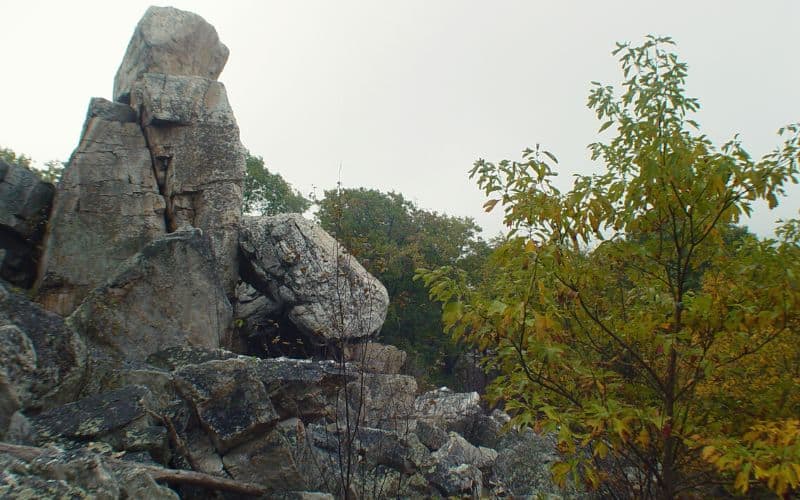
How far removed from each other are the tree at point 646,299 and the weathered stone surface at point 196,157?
1198cm

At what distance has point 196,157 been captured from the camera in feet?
47.9

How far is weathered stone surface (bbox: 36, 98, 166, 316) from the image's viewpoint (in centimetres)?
1243

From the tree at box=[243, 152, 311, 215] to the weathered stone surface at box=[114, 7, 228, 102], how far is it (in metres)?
9.33

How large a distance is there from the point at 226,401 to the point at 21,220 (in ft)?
34.1

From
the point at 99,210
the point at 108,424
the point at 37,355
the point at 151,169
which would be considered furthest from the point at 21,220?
the point at 108,424

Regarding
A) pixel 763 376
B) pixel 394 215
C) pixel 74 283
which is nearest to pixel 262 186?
pixel 394 215

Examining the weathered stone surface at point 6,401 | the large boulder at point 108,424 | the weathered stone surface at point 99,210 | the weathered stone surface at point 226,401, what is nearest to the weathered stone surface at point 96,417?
the large boulder at point 108,424

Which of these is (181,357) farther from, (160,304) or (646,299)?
(646,299)

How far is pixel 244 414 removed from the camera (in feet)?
16.7

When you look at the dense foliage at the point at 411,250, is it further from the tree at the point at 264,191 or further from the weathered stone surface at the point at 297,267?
the weathered stone surface at the point at 297,267

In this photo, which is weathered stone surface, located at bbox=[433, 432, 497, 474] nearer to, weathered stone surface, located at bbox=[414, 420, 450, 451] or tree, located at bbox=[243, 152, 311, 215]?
weathered stone surface, located at bbox=[414, 420, 450, 451]

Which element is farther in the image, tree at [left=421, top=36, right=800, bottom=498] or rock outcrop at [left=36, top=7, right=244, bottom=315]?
rock outcrop at [left=36, top=7, right=244, bottom=315]

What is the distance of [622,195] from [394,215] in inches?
864

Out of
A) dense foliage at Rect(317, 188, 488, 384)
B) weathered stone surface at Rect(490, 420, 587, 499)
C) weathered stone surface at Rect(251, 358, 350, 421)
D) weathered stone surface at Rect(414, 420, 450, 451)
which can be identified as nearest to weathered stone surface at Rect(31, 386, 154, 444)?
weathered stone surface at Rect(251, 358, 350, 421)
